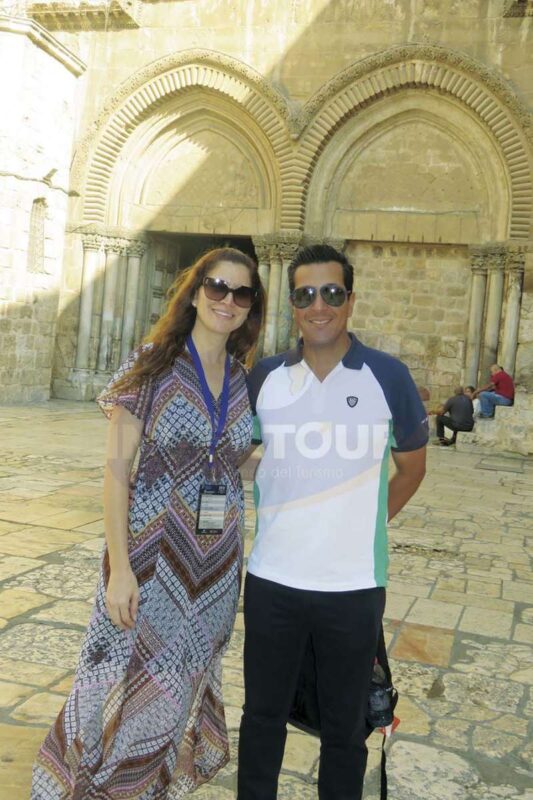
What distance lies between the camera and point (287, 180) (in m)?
15.3

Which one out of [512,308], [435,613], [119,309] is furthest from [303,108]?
[435,613]

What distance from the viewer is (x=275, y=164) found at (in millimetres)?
15648

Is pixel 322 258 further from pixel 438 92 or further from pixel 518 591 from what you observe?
pixel 438 92

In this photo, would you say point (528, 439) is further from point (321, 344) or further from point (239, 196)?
point (321, 344)

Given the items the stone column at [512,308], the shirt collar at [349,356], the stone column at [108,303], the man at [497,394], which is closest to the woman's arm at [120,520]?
the shirt collar at [349,356]

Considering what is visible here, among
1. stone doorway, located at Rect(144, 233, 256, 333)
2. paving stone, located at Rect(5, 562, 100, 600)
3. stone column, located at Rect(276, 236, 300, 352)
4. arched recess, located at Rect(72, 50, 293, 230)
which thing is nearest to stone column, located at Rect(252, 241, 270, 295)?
stone column, located at Rect(276, 236, 300, 352)

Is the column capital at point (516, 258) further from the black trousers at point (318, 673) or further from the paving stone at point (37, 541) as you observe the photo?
the black trousers at point (318, 673)

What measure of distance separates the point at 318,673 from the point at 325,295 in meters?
1.04

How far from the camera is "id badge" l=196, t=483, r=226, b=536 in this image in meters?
2.11

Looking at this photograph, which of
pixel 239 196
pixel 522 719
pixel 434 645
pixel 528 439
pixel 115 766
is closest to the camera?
pixel 115 766

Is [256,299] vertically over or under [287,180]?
under

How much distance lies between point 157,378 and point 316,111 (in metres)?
14.1

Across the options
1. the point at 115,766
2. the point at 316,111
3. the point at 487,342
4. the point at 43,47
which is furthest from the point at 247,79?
the point at 115,766

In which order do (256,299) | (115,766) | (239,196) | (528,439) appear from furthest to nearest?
1. (239,196)
2. (528,439)
3. (256,299)
4. (115,766)
